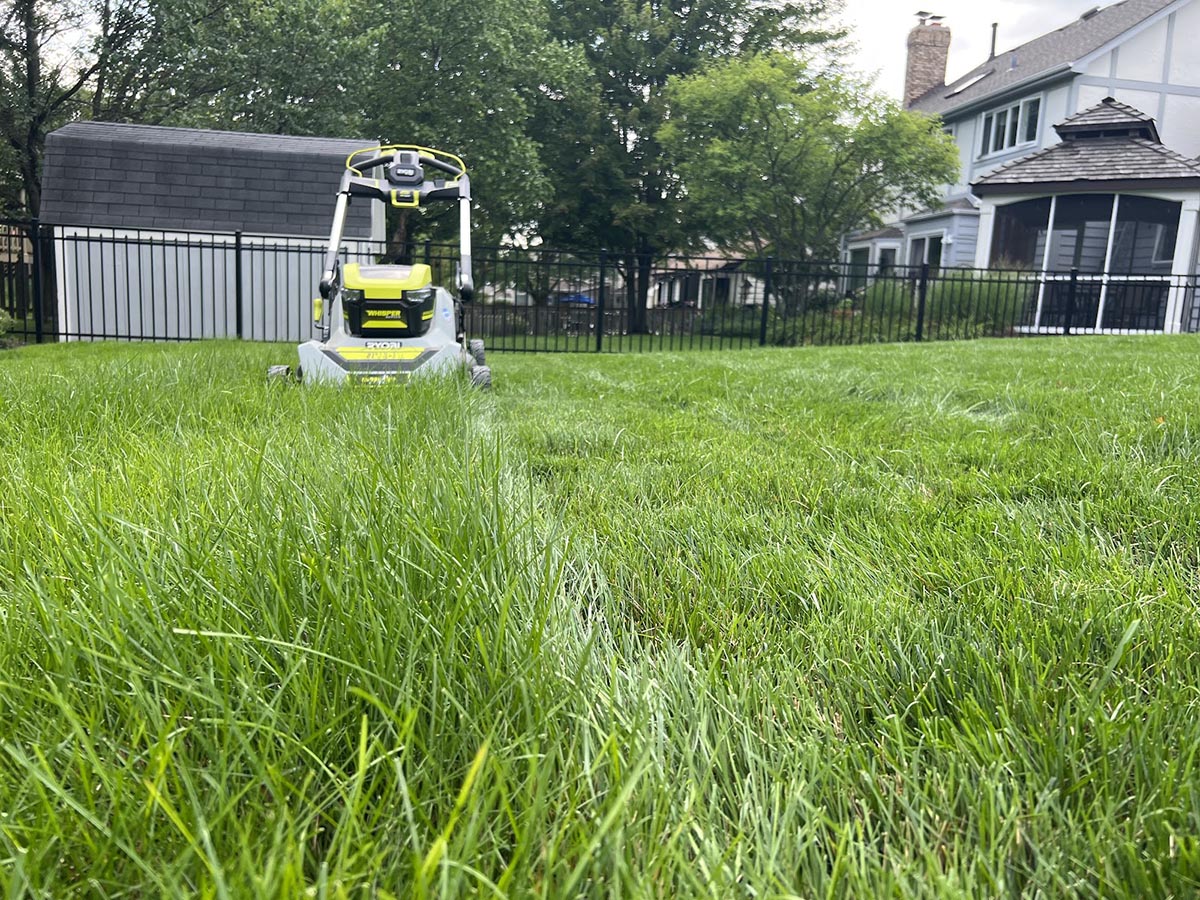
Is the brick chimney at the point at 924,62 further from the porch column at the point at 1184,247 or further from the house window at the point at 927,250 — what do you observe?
the porch column at the point at 1184,247

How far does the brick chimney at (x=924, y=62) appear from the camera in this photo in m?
32.1

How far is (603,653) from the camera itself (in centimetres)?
157

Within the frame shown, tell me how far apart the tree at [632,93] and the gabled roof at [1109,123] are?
7.95 metres

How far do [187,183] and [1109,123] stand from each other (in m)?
19.8

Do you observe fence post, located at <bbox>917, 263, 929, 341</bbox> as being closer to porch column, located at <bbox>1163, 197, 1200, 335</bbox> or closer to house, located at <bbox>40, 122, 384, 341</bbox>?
porch column, located at <bbox>1163, 197, 1200, 335</bbox>

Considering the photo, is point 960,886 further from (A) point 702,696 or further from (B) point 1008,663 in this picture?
(B) point 1008,663

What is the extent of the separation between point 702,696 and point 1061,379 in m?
5.31

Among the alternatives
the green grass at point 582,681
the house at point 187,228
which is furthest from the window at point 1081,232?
the green grass at point 582,681

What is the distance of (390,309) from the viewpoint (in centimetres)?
624

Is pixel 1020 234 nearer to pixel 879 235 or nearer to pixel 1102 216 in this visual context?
pixel 1102 216

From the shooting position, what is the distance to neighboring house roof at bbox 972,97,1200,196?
19.0 meters

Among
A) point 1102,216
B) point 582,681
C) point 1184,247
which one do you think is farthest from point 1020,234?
point 582,681

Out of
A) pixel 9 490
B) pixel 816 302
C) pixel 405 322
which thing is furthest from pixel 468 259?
pixel 816 302

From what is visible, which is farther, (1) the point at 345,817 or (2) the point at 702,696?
(2) the point at 702,696
